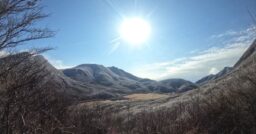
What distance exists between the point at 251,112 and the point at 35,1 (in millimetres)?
13415

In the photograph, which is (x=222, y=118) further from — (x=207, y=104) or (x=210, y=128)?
(x=207, y=104)

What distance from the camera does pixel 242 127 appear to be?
25.2ft

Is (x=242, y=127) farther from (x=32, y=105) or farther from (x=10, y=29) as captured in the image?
(x=10, y=29)

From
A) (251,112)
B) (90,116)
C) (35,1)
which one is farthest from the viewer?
(35,1)

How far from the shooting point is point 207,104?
9.97 meters

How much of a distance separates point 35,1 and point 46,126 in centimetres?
1074

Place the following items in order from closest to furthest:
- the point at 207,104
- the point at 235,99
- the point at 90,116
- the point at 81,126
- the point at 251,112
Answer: the point at 251,112, the point at 235,99, the point at 207,104, the point at 81,126, the point at 90,116

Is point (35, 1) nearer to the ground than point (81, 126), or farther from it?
farther from it

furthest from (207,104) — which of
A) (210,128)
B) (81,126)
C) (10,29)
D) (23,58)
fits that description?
(10,29)

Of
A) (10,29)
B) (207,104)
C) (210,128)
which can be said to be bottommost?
(210,128)

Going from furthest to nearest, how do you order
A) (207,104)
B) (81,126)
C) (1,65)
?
(1,65) → (81,126) → (207,104)

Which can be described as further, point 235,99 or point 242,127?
point 235,99

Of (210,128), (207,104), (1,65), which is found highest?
(1,65)

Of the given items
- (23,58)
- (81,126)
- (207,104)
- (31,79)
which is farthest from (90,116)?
(31,79)
